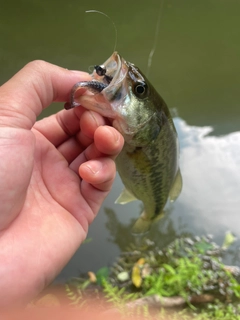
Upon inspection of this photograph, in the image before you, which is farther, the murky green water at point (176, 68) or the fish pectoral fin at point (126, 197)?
the murky green water at point (176, 68)

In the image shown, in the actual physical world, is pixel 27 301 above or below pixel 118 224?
above

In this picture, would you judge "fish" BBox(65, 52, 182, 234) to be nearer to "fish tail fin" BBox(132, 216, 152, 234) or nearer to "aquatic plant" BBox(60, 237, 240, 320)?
"fish tail fin" BBox(132, 216, 152, 234)

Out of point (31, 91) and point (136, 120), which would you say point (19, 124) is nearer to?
point (31, 91)

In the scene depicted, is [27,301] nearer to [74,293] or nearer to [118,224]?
[74,293]

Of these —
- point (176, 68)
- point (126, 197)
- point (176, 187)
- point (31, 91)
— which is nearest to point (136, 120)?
point (31, 91)

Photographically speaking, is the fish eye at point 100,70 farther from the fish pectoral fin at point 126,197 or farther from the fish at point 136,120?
the fish pectoral fin at point 126,197

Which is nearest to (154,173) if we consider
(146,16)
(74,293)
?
(74,293)

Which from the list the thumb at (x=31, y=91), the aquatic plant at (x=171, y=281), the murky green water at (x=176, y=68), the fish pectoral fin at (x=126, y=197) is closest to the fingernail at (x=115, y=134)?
the thumb at (x=31, y=91)
